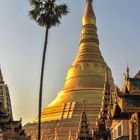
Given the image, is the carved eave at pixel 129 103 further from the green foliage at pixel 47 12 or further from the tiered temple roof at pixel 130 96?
the green foliage at pixel 47 12

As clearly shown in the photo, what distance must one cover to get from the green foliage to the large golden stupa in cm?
4436

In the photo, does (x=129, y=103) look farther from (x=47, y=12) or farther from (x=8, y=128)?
(x=8, y=128)

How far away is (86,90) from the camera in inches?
3194

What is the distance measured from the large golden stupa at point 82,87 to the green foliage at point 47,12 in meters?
44.4

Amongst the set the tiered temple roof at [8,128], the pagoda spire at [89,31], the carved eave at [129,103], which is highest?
the pagoda spire at [89,31]

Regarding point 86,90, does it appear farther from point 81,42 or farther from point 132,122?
point 132,122

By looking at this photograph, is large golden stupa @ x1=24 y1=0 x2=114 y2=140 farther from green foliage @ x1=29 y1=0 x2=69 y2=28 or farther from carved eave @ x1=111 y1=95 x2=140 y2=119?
carved eave @ x1=111 y1=95 x2=140 y2=119

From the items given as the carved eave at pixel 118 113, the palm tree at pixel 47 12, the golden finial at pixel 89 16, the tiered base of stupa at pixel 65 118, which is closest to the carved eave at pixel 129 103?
the carved eave at pixel 118 113

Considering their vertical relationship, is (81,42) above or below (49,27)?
above

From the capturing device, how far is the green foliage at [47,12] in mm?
28188

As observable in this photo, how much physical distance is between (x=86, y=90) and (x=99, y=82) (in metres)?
3.40

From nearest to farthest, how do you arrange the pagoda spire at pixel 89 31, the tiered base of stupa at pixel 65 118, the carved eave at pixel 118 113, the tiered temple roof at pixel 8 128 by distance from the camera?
the carved eave at pixel 118 113, the tiered temple roof at pixel 8 128, the tiered base of stupa at pixel 65 118, the pagoda spire at pixel 89 31

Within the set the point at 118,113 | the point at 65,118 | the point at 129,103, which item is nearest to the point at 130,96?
the point at 129,103

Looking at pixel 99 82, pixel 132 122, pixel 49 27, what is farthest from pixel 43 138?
pixel 132 122
